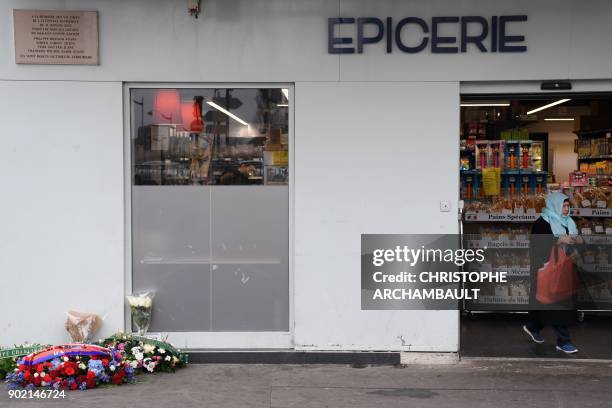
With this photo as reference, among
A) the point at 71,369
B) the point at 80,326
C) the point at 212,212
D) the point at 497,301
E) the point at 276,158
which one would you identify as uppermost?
the point at 276,158

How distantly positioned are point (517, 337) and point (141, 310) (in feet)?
15.2

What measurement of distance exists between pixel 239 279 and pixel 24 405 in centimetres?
251

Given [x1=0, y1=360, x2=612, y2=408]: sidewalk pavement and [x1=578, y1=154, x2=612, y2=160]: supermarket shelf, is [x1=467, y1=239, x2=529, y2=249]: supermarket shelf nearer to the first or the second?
[x1=0, y1=360, x2=612, y2=408]: sidewalk pavement

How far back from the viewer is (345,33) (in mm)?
7504

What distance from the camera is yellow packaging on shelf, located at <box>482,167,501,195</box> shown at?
970cm

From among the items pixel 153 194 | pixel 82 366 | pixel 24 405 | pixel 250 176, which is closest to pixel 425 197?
pixel 250 176

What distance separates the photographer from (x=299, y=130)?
7.56m

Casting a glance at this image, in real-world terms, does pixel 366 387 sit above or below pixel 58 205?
below

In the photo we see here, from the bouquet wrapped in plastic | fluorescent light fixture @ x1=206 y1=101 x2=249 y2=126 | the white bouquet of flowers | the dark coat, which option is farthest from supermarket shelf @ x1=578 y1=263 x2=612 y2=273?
the bouquet wrapped in plastic

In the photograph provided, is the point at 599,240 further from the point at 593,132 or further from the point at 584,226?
the point at 593,132

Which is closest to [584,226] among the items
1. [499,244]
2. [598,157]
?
[499,244]

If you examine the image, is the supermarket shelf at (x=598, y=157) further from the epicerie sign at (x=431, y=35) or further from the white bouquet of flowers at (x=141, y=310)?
the white bouquet of flowers at (x=141, y=310)

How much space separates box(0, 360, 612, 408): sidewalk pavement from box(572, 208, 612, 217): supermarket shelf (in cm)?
273

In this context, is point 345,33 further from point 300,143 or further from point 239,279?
point 239,279
